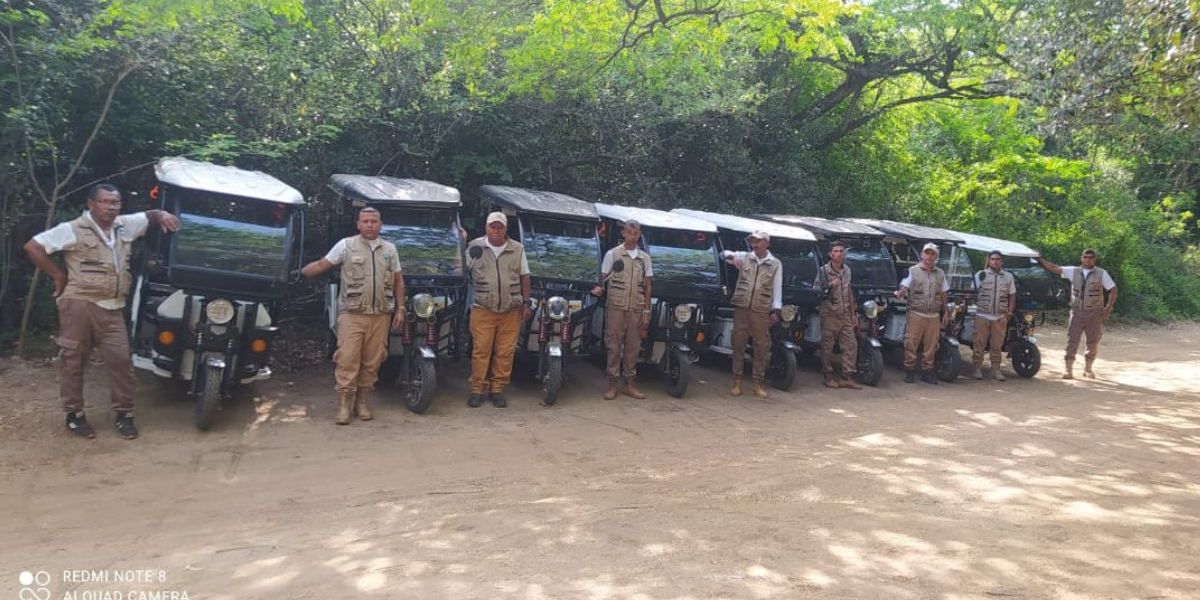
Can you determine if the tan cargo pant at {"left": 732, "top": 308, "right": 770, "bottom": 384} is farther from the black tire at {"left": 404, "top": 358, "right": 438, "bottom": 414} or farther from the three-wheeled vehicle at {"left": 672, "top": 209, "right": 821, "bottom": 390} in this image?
the black tire at {"left": 404, "top": 358, "right": 438, "bottom": 414}

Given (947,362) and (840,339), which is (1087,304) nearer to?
(947,362)

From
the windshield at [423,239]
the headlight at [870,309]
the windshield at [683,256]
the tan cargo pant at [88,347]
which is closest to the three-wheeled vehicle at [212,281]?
the tan cargo pant at [88,347]

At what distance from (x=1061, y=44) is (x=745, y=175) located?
5815mm

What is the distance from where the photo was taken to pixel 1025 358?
11.5 metres

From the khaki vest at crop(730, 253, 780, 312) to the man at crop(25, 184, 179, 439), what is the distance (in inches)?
231

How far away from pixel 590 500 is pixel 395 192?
13.0 ft

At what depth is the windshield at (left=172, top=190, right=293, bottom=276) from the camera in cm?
669

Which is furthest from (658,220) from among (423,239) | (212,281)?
(212,281)

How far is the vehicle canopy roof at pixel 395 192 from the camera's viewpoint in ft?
24.9

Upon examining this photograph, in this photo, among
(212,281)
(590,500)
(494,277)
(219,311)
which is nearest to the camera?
(590,500)

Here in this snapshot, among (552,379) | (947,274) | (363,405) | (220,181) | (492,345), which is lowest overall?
(363,405)

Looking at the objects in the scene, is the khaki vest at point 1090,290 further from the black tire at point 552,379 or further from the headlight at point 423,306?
the headlight at point 423,306

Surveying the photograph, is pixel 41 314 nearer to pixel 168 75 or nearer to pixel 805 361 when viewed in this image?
pixel 168 75

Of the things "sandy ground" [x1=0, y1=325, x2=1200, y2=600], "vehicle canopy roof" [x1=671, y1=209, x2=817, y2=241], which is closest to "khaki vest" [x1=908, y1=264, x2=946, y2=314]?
"vehicle canopy roof" [x1=671, y1=209, x2=817, y2=241]
